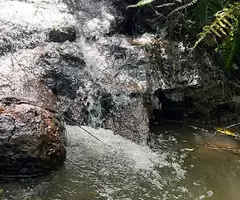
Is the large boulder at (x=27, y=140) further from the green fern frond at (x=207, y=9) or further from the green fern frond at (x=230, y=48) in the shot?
the green fern frond at (x=207, y=9)

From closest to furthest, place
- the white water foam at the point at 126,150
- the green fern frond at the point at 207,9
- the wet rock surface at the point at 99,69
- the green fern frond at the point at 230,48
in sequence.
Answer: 1. the white water foam at the point at 126,150
2. the wet rock surface at the point at 99,69
3. the green fern frond at the point at 230,48
4. the green fern frond at the point at 207,9

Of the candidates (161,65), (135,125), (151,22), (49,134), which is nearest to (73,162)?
(49,134)

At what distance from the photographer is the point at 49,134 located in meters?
3.96

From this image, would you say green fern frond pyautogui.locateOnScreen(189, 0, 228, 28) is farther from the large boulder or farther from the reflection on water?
the large boulder

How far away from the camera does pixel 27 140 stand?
12.4 feet

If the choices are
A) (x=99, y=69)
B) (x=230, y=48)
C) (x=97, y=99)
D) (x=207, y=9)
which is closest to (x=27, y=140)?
(x=97, y=99)

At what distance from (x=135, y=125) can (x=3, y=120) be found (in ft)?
5.76

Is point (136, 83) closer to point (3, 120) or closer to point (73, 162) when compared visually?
point (73, 162)

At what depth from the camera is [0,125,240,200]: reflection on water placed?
364 centimetres

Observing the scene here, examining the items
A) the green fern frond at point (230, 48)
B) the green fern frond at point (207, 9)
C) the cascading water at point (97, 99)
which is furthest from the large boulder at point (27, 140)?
the green fern frond at point (207, 9)

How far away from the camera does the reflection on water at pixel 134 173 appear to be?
3637 millimetres

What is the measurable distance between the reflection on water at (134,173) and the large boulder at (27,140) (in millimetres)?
→ 126

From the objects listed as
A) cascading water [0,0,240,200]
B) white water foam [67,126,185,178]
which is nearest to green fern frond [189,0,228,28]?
cascading water [0,0,240,200]

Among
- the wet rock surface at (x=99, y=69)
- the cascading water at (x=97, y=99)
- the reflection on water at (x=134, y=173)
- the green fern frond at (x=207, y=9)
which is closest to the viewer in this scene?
the reflection on water at (x=134, y=173)
